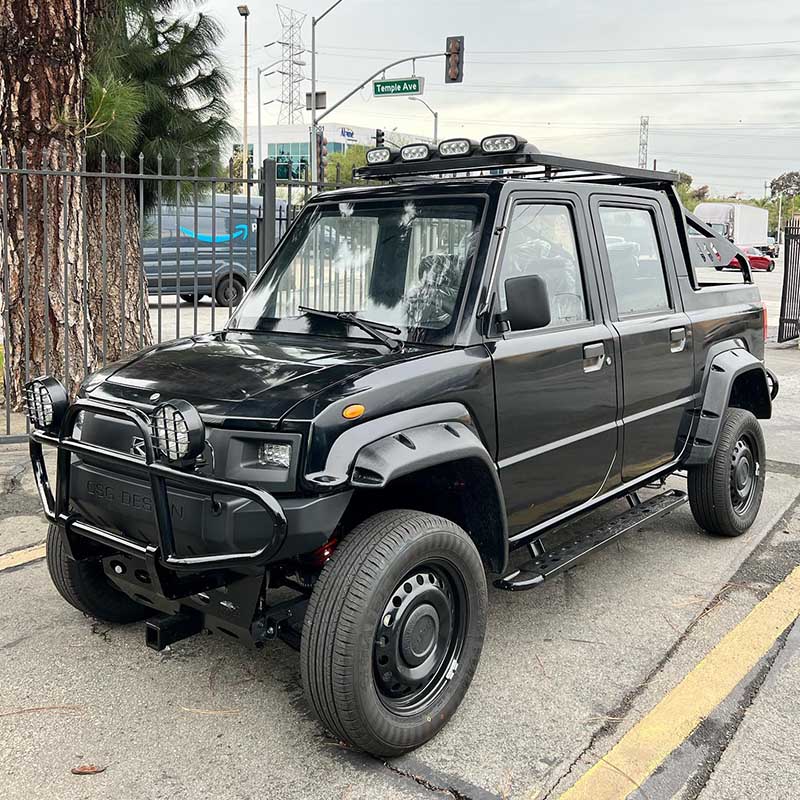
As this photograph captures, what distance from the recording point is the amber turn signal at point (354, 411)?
303cm

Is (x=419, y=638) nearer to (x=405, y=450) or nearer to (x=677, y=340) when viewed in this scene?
(x=405, y=450)

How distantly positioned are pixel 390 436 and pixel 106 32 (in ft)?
22.3

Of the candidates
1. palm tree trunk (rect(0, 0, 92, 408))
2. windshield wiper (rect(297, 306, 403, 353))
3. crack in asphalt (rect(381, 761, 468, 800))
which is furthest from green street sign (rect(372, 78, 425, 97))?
crack in asphalt (rect(381, 761, 468, 800))

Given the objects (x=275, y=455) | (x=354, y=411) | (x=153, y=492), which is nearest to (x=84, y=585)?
(x=153, y=492)

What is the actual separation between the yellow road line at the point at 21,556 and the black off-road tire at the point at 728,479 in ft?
12.0

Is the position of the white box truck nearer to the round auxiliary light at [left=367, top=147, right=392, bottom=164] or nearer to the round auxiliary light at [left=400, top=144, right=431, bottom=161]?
the round auxiliary light at [left=367, top=147, right=392, bottom=164]

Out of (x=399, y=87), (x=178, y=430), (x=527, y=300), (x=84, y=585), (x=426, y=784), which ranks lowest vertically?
(x=426, y=784)

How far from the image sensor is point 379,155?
4602 mm

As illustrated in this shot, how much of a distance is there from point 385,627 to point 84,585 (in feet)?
5.06

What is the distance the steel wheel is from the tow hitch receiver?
2.54 ft

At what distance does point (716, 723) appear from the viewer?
11.0ft

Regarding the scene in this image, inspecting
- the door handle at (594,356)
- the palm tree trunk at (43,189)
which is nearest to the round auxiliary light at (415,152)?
the door handle at (594,356)

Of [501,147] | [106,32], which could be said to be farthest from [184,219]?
[501,147]

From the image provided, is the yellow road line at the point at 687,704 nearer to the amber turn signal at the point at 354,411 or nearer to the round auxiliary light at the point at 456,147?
the amber turn signal at the point at 354,411
